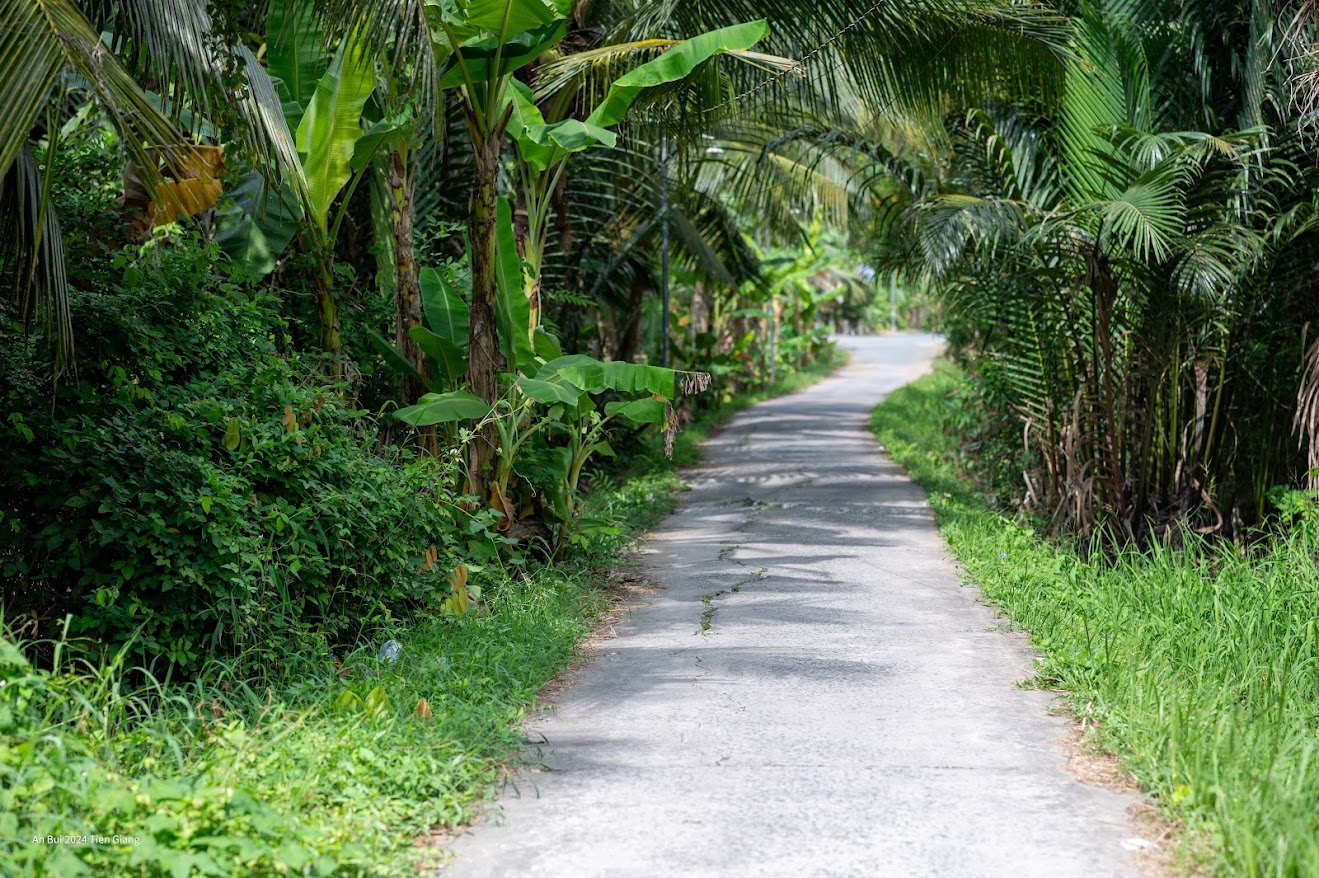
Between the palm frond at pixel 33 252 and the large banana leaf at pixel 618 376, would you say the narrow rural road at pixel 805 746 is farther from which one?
the palm frond at pixel 33 252

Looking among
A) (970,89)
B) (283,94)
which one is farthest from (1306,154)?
(283,94)

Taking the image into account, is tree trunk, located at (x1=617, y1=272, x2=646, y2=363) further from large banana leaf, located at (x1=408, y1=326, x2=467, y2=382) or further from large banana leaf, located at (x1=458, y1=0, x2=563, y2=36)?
large banana leaf, located at (x1=458, y1=0, x2=563, y2=36)

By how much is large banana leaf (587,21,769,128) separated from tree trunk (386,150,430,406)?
1245 mm

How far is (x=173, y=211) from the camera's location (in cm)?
632

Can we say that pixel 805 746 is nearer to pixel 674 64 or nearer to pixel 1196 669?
pixel 1196 669

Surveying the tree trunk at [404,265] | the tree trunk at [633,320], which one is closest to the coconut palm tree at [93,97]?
the tree trunk at [404,265]

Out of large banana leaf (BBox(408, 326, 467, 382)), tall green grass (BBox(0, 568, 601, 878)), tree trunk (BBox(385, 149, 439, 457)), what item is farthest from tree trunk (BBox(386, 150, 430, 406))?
tall green grass (BBox(0, 568, 601, 878))

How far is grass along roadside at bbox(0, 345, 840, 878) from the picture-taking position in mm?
3418

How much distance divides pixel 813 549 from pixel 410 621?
3.77 metres

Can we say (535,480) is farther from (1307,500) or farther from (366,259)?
(1307,500)

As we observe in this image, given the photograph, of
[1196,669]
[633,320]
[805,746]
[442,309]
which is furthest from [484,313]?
[633,320]

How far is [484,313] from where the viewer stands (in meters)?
7.79

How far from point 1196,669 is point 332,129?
5.32 meters

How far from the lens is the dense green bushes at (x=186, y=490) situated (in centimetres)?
499
